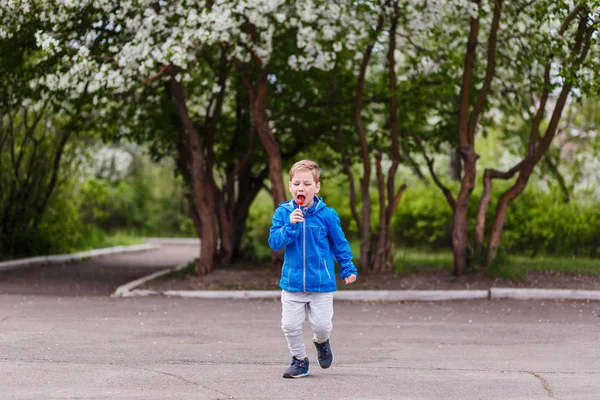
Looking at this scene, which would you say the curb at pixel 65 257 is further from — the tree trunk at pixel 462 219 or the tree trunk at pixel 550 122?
the tree trunk at pixel 550 122

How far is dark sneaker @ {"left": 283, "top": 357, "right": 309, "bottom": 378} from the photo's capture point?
712cm

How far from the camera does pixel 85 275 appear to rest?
1859cm

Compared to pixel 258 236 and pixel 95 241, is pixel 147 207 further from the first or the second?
pixel 258 236

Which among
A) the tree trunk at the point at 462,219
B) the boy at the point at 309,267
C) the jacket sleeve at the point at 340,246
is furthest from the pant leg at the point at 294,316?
the tree trunk at the point at 462,219

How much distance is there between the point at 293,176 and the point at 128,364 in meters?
2.10

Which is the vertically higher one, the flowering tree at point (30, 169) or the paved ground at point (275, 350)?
the flowering tree at point (30, 169)

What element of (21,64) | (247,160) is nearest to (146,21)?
(21,64)

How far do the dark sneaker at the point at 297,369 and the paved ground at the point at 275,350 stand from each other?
82mm

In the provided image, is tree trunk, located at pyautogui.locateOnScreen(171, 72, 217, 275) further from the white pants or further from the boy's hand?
the boy's hand

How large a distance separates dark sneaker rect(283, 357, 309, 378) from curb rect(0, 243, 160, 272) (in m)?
12.3

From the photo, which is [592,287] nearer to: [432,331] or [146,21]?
[432,331]

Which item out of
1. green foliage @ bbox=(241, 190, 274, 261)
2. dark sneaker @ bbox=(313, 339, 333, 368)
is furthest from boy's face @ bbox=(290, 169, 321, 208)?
green foliage @ bbox=(241, 190, 274, 261)

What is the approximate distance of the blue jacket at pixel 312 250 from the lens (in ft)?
23.3

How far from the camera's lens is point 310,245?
7.13m
